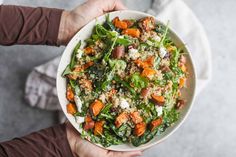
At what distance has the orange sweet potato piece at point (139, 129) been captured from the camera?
1754 millimetres

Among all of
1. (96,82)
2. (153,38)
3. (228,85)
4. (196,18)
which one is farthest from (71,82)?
(228,85)

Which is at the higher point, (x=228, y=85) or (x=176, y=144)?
(x=228, y=85)

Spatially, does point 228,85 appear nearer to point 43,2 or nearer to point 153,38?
point 153,38

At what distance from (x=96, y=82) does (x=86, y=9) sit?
0.36 metres

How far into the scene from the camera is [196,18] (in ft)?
7.55

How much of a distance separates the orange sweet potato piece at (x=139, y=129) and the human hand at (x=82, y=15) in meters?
0.53

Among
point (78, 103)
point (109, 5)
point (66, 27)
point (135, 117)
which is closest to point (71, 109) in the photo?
point (78, 103)

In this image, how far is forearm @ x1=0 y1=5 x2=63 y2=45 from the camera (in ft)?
6.47

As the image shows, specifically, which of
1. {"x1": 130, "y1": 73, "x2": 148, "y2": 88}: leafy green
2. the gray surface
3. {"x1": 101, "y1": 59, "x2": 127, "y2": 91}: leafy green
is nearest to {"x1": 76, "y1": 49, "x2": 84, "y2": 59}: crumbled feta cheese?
{"x1": 101, "y1": 59, "x2": 127, "y2": 91}: leafy green

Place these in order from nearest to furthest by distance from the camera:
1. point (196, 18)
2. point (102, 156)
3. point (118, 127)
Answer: point (118, 127) < point (102, 156) < point (196, 18)

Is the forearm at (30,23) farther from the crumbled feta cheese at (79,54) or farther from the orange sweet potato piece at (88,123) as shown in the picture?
the orange sweet potato piece at (88,123)

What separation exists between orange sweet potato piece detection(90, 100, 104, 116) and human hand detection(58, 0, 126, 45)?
1.25ft

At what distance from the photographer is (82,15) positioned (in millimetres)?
1950

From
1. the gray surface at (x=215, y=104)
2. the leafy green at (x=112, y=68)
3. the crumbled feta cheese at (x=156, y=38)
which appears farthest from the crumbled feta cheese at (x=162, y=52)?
the gray surface at (x=215, y=104)
